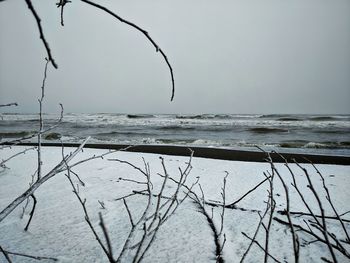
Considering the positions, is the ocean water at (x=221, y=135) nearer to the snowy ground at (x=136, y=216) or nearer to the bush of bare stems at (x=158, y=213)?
the snowy ground at (x=136, y=216)

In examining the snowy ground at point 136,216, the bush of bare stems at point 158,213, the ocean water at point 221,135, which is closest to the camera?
the bush of bare stems at point 158,213

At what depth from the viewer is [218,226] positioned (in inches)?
73.5

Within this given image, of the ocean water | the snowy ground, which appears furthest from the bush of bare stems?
the ocean water

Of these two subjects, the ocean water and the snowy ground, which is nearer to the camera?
the snowy ground

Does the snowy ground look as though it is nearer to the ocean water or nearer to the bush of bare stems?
the bush of bare stems

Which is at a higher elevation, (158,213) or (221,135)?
(158,213)

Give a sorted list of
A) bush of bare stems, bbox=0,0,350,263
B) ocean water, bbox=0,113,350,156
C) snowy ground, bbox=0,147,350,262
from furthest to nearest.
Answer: ocean water, bbox=0,113,350,156, snowy ground, bbox=0,147,350,262, bush of bare stems, bbox=0,0,350,263

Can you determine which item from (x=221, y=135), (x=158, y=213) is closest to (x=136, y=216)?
(x=158, y=213)

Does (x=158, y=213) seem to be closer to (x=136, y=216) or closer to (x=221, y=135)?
(x=136, y=216)

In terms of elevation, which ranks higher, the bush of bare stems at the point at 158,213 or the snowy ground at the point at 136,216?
the bush of bare stems at the point at 158,213

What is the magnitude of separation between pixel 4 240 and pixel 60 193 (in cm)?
86

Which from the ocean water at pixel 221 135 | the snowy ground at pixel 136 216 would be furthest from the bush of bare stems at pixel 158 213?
the ocean water at pixel 221 135

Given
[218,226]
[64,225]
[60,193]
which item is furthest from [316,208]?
[60,193]

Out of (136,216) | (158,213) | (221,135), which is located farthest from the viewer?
(221,135)
